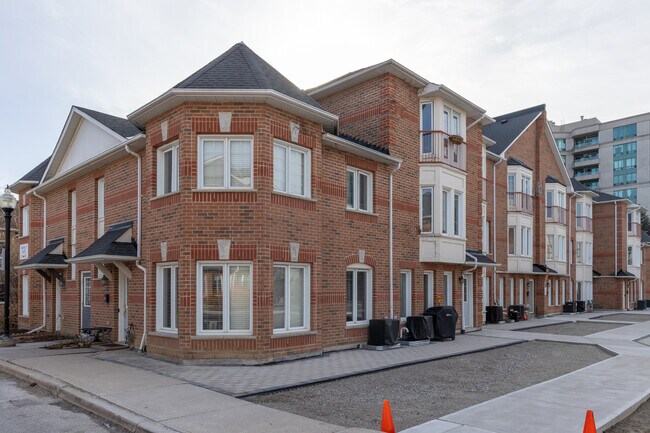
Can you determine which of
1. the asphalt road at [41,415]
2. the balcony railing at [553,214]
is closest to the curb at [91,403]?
the asphalt road at [41,415]

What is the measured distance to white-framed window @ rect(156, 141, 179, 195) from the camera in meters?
12.4

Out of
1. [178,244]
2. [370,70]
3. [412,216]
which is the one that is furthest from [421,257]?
[178,244]

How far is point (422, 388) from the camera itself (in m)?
9.54

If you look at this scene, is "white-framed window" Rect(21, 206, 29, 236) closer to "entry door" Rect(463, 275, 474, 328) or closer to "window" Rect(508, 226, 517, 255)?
"entry door" Rect(463, 275, 474, 328)

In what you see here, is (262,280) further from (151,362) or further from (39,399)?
(39,399)

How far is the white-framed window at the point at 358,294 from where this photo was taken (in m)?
14.5

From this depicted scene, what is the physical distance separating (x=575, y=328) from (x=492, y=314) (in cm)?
348

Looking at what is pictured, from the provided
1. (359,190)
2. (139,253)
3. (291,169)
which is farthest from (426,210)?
(139,253)

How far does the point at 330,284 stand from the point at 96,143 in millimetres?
8907

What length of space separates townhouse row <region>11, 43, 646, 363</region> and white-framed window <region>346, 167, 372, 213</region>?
0.04m

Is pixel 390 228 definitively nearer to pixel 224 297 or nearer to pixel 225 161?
pixel 225 161

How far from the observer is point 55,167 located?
19266 mm

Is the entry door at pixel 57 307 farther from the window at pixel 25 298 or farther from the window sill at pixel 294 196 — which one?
the window sill at pixel 294 196

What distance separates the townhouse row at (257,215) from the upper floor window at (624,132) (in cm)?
6303
